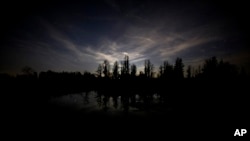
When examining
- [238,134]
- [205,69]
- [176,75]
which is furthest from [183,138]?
[176,75]

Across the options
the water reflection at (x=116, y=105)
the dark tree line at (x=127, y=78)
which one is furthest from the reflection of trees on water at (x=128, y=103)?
the dark tree line at (x=127, y=78)

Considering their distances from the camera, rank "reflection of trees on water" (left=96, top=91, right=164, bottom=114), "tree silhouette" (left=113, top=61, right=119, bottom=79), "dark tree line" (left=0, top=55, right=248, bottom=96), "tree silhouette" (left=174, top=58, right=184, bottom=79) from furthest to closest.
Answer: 1. "tree silhouette" (left=113, top=61, right=119, bottom=79)
2. "tree silhouette" (left=174, top=58, right=184, bottom=79)
3. "dark tree line" (left=0, top=55, right=248, bottom=96)
4. "reflection of trees on water" (left=96, top=91, right=164, bottom=114)

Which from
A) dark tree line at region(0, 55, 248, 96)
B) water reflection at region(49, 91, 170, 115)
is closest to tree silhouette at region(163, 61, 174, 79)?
dark tree line at region(0, 55, 248, 96)

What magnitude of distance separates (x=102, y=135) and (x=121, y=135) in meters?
1.33

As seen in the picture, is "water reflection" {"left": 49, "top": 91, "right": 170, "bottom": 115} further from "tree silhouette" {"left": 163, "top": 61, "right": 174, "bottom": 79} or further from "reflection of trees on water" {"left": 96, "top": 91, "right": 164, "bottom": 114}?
"tree silhouette" {"left": 163, "top": 61, "right": 174, "bottom": 79}

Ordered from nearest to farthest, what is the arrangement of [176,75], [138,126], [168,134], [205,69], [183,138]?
[183,138], [168,134], [138,126], [205,69], [176,75]

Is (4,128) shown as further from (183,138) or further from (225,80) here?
(225,80)

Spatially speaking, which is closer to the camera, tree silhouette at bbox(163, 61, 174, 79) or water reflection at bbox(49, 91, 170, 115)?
water reflection at bbox(49, 91, 170, 115)

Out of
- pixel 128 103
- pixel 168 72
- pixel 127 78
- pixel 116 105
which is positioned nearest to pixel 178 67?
pixel 168 72

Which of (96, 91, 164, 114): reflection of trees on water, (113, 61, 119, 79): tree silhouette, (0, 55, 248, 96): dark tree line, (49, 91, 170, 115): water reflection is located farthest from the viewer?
(113, 61, 119, 79): tree silhouette

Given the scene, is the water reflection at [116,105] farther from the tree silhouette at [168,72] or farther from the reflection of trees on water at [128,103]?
the tree silhouette at [168,72]

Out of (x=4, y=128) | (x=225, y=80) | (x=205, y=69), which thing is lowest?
(x=4, y=128)

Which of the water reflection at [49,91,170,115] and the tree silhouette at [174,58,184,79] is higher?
the tree silhouette at [174,58,184,79]

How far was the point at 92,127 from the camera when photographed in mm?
9672
